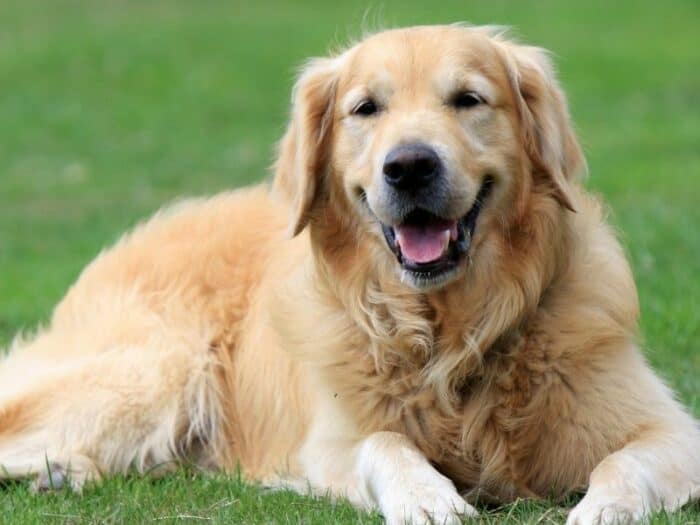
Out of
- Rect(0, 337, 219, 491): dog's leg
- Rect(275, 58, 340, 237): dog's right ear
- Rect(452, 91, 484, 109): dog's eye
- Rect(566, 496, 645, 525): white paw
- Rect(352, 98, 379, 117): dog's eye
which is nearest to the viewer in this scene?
Rect(566, 496, 645, 525): white paw

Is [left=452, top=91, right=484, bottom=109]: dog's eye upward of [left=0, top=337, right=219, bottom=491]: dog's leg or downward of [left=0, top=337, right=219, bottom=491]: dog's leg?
upward

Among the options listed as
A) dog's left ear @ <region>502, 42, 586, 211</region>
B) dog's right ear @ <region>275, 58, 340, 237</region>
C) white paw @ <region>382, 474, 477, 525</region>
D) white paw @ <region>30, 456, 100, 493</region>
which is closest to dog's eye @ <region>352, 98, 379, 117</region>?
dog's right ear @ <region>275, 58, 340, 237</region>

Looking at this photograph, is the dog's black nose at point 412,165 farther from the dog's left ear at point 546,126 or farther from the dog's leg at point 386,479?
the dog's leg at point 386,479

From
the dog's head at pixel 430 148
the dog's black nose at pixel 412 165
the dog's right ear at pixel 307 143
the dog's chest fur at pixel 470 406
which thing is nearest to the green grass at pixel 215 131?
the dog's chest fur at pixel 470 406

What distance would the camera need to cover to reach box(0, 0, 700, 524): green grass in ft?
19.5

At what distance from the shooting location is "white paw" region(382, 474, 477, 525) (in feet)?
15.8

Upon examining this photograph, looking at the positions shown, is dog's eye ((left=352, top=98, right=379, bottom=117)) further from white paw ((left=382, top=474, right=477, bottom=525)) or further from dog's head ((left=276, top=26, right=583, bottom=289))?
white paw ((left=382, top=474, right=477, bottom=525))

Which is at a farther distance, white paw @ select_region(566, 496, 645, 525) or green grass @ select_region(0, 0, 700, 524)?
green grass @ select_region(0, 0, 700, 524)

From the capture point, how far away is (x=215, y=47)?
913 inches

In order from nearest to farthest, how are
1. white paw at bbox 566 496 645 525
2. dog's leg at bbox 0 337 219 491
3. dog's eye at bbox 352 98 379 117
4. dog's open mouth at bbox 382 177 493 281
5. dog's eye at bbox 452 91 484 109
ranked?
1. white paw at bbox 566 496 645 525
2. dog's open mouth at bbox 382 177 493 281
3. dog's eye at bbox 452 91 484 109
4. dog's eye at bbox 352 98 379 117
5. dog's leg at bbox 0 337 219 491

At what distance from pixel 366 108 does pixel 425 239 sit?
0.60 meters

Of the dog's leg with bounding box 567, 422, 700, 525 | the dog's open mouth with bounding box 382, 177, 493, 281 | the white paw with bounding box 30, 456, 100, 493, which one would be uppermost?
the dog's open mouth with bounding box 382, 177, 493, 281

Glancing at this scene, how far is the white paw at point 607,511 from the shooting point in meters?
4.70

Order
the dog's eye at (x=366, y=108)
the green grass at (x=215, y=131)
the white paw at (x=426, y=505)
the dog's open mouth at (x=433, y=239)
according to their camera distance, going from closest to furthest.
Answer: the white paw at (x=426, y=505) < the dog's open mouth at (x=433, y=239) < the dog's eye at (x=366, y=108) < the green grass at (x=215, y=131)
